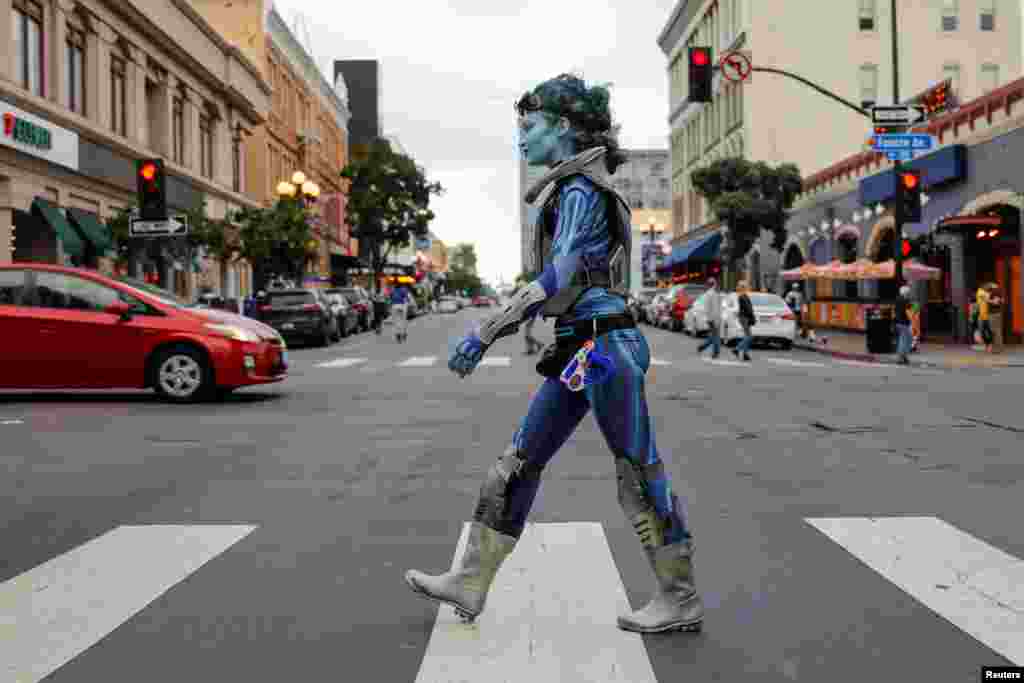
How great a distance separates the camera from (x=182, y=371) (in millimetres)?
12477

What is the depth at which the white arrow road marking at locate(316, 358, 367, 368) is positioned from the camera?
66.5 ft

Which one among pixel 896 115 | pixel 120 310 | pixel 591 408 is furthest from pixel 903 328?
pixel 591 408

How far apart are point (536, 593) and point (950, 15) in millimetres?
51332

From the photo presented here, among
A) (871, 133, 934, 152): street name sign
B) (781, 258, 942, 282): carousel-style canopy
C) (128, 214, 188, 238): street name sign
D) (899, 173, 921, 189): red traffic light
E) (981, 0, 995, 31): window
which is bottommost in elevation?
(781, 258, 942, 282): carousel-style canopy

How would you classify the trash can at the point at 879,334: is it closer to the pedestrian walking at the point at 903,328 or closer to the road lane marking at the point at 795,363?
the pedestrian walking at the point at 903,328

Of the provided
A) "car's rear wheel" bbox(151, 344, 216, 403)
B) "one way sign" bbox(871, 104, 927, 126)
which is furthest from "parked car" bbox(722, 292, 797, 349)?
"car's rear wheel" bbox(151, 344, 216, 403)

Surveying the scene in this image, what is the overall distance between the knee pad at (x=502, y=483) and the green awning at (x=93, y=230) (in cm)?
2452

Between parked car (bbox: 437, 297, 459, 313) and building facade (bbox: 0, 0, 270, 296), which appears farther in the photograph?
parked car (bbox: 437, 297, 459, 313)

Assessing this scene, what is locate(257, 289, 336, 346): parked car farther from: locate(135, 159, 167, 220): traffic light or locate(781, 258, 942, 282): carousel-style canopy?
locate(781, 258, 942, 282): carousel-style canopy

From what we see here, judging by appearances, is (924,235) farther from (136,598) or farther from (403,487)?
(136,598)

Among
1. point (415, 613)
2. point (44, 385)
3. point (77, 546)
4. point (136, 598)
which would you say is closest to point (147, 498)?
point (77, 546)

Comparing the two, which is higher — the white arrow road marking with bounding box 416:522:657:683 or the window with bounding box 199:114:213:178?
the window with bounding box 199:114:213:178

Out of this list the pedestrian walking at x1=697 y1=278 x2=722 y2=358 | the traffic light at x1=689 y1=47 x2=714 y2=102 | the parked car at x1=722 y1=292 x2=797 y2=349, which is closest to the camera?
the traffic light at x1=689 y1=47 x2=714 y2=102

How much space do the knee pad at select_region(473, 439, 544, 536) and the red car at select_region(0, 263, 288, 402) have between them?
30.2ft
